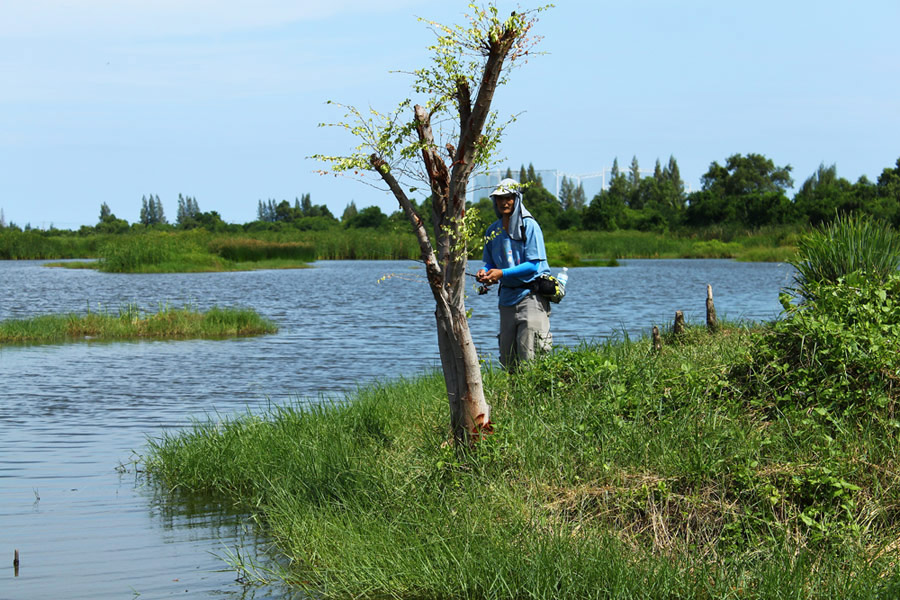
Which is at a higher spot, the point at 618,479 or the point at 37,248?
the point at 37,248

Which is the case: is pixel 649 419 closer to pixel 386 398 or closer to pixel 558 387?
pixel 558 387

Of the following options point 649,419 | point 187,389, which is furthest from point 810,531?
point 187,389

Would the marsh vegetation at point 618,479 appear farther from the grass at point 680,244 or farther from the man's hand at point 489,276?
the grass at point 680,244

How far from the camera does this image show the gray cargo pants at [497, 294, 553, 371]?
24.3ft

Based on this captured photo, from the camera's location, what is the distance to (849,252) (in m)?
10.5

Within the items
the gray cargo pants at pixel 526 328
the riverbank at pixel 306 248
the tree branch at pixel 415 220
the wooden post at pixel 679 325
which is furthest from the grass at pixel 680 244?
the tree branch at pixel 415 220

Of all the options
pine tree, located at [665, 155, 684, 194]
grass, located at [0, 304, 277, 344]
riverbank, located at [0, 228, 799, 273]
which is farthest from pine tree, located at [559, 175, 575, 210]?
grass, located at [0, 304, 277, 344]

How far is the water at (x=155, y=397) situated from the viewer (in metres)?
5.50

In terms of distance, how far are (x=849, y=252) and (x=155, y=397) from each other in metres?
8.82

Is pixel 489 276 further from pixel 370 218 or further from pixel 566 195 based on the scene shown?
pixel 566 195

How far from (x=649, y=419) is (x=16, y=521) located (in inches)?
175

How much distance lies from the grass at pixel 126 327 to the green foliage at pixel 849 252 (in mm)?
13238

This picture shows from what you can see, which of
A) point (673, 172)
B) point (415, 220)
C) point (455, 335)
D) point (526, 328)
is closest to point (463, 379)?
point (455, 335)

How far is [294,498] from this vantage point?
576cm
